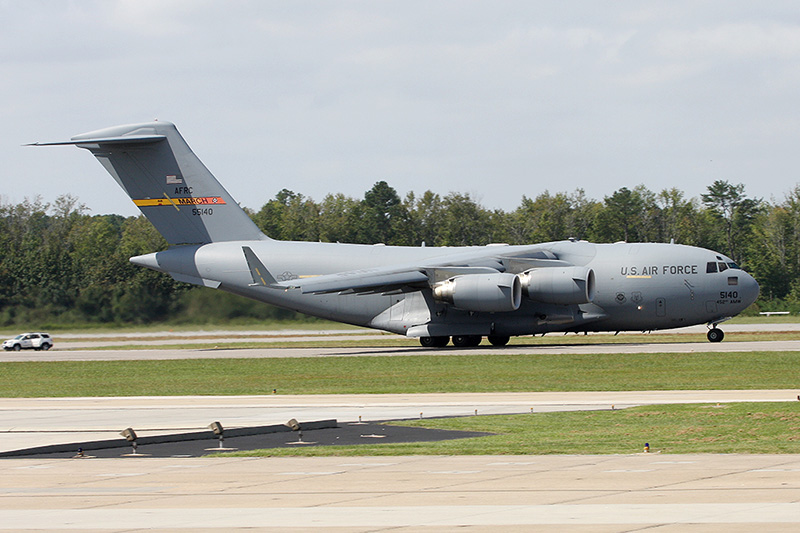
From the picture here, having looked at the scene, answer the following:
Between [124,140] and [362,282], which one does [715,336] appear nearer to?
[362,282]

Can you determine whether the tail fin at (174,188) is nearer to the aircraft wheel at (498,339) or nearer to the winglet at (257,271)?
the winglet at (257,271)

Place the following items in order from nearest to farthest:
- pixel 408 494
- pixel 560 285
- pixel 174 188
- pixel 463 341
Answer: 1. pixel 408 494
2. pixel 560 285
3. pixel 463 341
4. pixel 174 188

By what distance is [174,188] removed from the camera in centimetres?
4453

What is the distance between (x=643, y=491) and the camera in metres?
10.8

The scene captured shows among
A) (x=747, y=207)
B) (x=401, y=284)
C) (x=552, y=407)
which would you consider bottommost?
(x=552, y=407)

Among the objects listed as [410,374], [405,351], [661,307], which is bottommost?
[410,374]

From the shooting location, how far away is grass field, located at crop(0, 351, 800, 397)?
25.6m

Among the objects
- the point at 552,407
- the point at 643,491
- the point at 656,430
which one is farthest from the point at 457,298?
the point at 643,491

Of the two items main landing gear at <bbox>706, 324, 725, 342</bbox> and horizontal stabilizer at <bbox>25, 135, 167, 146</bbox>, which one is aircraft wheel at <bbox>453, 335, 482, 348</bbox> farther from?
horizontal stabilizer at <bbox>25, 135, 167, 146</bbox>

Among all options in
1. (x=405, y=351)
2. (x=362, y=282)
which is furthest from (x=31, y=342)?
(x=362, y=282)

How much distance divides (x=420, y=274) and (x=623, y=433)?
24.5 metres

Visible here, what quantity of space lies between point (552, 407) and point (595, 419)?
235 centimetres

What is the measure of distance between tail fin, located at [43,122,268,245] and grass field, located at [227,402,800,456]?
91.2 feet

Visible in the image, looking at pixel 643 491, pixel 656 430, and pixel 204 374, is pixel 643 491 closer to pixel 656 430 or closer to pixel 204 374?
pixel 656 430
